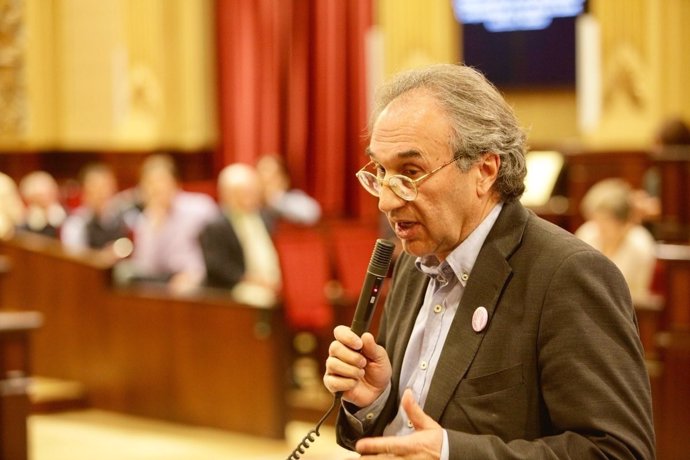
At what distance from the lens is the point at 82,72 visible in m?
11.2

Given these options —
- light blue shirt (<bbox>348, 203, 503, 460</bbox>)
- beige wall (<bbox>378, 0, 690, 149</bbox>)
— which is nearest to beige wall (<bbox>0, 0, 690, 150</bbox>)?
beige wall (<bbox>378, 0, 690, 149</bbox>)

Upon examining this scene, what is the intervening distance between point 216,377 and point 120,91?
5554mm

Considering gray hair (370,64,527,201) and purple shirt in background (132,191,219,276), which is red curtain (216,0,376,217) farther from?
gray hair (370,64,527,201)

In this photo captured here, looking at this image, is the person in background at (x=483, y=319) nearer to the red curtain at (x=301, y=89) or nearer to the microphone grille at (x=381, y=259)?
the microphone grille at (x=381, y=259)

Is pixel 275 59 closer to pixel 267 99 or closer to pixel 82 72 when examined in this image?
pixel 267 99

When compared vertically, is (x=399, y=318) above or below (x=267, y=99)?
below

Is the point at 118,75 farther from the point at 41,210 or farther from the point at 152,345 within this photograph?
the point at 152,345

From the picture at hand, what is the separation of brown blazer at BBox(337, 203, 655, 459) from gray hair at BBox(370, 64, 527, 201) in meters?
0.07

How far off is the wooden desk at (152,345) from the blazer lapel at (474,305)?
4.01 meters

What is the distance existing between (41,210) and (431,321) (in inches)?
277

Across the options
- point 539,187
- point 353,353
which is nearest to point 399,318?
point 353,353

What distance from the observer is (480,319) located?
1.81 metres

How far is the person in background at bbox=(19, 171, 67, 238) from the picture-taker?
8.30 metres

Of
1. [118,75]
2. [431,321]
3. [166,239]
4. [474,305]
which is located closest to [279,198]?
[166,239]
